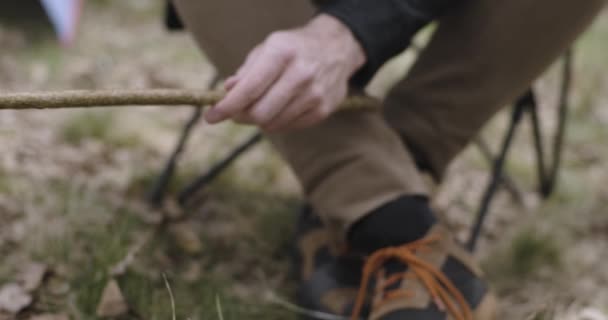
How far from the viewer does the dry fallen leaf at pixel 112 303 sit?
1.06 meters

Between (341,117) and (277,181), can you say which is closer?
(341,117)

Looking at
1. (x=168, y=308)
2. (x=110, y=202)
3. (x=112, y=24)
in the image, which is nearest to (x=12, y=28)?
(x=112, y=24)

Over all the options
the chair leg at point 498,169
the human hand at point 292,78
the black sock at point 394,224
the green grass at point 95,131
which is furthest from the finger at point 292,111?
the green grass at point 95,131

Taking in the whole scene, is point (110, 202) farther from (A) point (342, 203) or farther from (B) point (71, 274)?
(A) point (342, 203)

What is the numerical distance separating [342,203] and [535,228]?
821 mm

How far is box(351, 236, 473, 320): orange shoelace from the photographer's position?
1.03 meters

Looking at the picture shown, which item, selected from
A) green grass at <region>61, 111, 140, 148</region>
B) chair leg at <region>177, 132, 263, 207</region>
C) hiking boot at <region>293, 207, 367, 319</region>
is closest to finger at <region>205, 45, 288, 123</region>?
hiking boot at <region>293, 207, 367, 319</region>

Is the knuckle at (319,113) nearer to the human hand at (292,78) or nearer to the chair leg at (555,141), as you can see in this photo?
the human hand at (292,78)

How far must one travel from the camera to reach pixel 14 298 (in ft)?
3.42

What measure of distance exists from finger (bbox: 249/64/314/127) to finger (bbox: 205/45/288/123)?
0.04ft

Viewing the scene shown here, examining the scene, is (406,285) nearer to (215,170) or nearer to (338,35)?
(338,35)

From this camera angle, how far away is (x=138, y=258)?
4.09ft

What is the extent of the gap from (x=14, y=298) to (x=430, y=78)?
2.94 feet

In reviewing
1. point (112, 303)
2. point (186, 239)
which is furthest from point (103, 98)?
point (186, 239)
